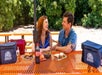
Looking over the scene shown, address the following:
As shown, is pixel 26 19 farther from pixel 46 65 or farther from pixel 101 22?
pixel 46 65

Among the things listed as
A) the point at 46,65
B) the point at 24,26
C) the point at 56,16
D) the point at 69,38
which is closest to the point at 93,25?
the point at 56,16

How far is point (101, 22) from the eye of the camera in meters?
9.56

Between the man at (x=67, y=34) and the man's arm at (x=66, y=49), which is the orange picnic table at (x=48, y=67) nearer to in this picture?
the man's arm at (x=66, y=49)

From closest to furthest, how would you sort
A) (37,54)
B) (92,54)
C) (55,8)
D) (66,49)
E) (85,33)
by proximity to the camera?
(92,54) < (37,54) < (66,49) < (85,33) < (55,8)

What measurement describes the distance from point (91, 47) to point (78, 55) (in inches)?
26.4

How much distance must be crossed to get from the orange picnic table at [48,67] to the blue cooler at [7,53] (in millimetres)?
64

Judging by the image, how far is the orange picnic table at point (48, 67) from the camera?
3.31 m

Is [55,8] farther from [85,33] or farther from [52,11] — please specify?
[85,33]

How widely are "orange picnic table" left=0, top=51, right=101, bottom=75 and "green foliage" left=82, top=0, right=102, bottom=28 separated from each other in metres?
5.89

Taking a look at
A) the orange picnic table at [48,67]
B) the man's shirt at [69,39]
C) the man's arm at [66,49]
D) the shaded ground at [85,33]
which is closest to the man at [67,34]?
the man's shirt at [69,39]

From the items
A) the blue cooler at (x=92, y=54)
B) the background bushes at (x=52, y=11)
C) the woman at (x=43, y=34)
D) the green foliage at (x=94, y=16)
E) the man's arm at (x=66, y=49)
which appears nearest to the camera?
the blue cooler at (x=92, y=54)

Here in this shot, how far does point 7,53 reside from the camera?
351 cm

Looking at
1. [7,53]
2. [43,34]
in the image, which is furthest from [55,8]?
[7,53]

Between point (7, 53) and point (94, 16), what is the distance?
6494 millimetres
